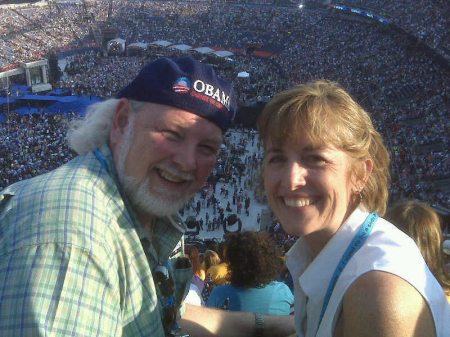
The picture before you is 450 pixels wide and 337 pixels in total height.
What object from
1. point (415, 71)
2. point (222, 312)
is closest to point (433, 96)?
point (415, 71)

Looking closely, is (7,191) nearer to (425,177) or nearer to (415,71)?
(425,177)

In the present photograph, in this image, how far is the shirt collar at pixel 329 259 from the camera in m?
1.46

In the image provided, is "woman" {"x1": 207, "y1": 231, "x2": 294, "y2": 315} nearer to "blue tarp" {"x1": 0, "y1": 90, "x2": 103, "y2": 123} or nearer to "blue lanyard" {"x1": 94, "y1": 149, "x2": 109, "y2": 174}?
"blue lanyard" {"x1": 94, "y1": 149, "x2": 109, "y2": 174}

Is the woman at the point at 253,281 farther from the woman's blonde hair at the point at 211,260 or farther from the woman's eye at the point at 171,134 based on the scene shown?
the woman's blonde hair at the point at 211,260

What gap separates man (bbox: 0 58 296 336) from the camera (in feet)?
3.51

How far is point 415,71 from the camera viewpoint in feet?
78.2

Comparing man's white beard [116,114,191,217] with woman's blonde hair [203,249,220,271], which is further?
woman's blonde hair [203,249,220,271]

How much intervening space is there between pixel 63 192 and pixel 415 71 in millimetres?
26259

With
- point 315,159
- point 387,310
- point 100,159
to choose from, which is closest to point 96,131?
point 100,159

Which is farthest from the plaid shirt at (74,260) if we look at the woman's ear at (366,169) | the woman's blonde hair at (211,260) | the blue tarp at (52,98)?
the blue tarp at (52,98)

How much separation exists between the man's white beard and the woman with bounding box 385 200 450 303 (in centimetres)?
157

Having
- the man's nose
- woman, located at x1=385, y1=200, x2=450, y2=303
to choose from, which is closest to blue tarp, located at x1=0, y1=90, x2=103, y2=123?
woman, located at x1=385, y1=200, x2=450, y2=303

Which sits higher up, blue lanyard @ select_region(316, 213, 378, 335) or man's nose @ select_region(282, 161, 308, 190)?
man's nose @ select_region(282, 161, 308, 190)

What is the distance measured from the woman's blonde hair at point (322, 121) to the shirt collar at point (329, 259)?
142mm
